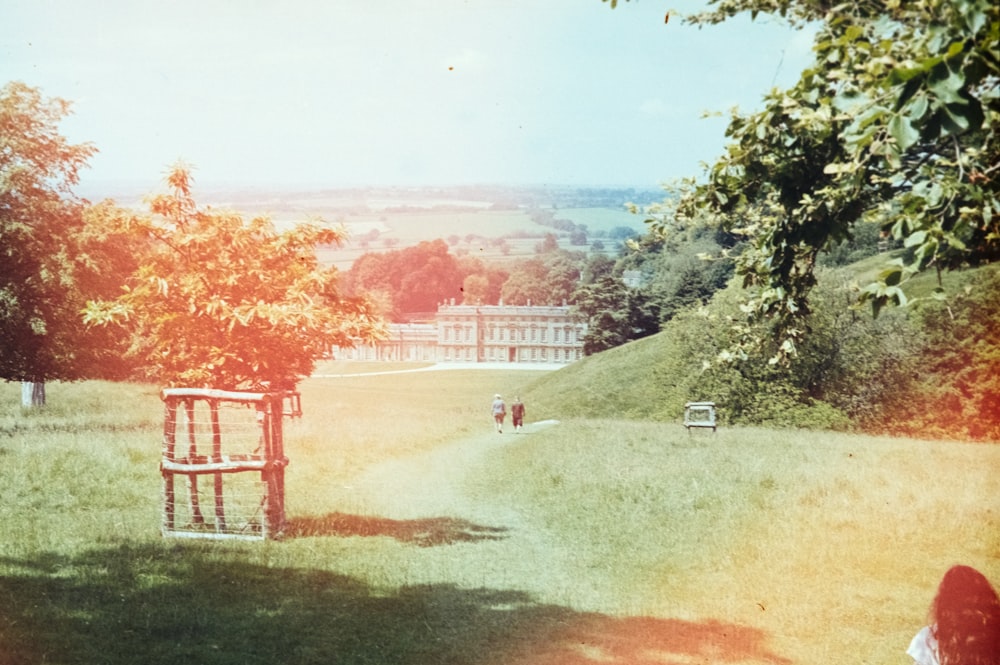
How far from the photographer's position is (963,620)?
409 centimetres

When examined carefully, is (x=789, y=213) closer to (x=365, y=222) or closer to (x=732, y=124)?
(x=732, y=124)

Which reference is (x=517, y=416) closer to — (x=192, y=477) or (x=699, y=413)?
(x=699, y=413)

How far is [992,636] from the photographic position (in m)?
4.18

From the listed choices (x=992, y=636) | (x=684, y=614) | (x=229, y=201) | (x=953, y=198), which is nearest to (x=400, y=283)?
(x=229, y=201)

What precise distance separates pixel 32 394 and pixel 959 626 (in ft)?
19.7

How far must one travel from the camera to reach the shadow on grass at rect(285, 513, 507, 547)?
519cm

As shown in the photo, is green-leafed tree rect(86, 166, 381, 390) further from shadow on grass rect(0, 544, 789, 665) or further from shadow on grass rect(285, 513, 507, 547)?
shadow on grass rect(0, 544, 789, 665)

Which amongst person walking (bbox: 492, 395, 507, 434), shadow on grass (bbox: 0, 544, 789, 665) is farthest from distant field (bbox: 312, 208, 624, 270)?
shadow on grass (bbox: 0, 544, 789, 665)

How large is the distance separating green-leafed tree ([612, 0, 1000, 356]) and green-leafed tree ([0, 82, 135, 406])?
3973 millimetres

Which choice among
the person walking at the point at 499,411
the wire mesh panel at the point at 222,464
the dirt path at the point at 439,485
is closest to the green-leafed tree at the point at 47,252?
the wire mesh panel at the point at 222,464

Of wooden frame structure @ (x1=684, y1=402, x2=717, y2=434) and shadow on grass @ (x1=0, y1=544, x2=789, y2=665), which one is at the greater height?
wooden frame structure @ (x1=684, y1=402, x2=717, y2=434)

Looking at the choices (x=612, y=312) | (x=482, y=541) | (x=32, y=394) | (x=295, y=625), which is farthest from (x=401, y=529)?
(x=32, y=394)

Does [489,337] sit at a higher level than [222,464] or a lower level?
higher

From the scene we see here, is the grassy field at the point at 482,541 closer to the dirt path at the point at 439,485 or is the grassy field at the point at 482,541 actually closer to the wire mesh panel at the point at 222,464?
the dirt path at the point at 439,485
